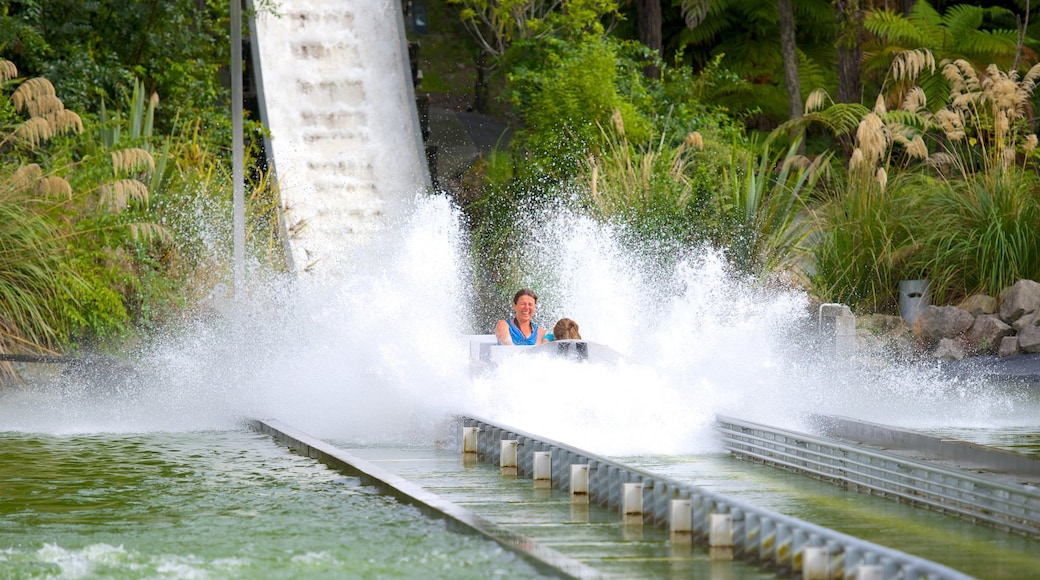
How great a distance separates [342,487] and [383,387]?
11.4ft

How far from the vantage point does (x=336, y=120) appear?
61.6ft

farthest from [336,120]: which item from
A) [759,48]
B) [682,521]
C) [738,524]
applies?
[738,524]

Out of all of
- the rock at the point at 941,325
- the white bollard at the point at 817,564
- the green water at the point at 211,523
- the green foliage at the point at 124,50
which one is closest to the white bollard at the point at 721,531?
the white bollard at the point at 817,564

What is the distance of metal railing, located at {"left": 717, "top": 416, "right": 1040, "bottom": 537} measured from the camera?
589 cm

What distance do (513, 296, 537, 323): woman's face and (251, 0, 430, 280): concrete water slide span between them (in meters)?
5.83

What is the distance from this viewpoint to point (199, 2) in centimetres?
1998

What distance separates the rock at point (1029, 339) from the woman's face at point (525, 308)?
5835mm

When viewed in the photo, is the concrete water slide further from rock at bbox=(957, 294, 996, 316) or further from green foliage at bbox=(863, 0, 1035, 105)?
green foliage at bbox=(863, 0, 1035, 105)

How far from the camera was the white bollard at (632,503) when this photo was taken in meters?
5.88

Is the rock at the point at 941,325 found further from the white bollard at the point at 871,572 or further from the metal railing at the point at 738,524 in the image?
the white bollard at the point at 871,572

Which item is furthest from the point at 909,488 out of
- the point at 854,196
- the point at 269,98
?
the point at 269,98

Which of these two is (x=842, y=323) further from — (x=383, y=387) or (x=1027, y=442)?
(x=383, y=387)

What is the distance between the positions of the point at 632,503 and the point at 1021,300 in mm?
9302

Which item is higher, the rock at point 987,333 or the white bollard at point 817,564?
the rock at point 987,333
